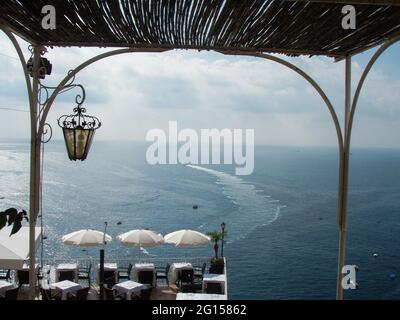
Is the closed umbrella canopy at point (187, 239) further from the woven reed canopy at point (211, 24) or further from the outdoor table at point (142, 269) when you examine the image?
the woven reed canopy at point (211, 24)

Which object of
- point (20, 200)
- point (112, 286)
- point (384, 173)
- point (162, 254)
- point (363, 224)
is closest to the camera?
point (112, 286)

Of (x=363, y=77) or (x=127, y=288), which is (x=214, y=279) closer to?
(x=127, y=288)

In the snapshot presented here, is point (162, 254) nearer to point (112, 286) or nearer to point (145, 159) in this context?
point (112, 286)

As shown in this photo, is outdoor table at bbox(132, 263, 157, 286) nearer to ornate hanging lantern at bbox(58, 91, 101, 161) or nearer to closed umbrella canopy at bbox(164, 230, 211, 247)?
closed umbrella canopy at bbox(164, 230, 211, 247)

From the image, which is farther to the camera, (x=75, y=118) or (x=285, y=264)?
(x=285, y=264)

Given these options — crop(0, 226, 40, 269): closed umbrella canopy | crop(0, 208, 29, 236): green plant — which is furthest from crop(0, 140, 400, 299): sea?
crop(0, 208, 29, 236): green plant

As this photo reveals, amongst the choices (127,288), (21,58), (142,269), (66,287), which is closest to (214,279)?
(142,269)
